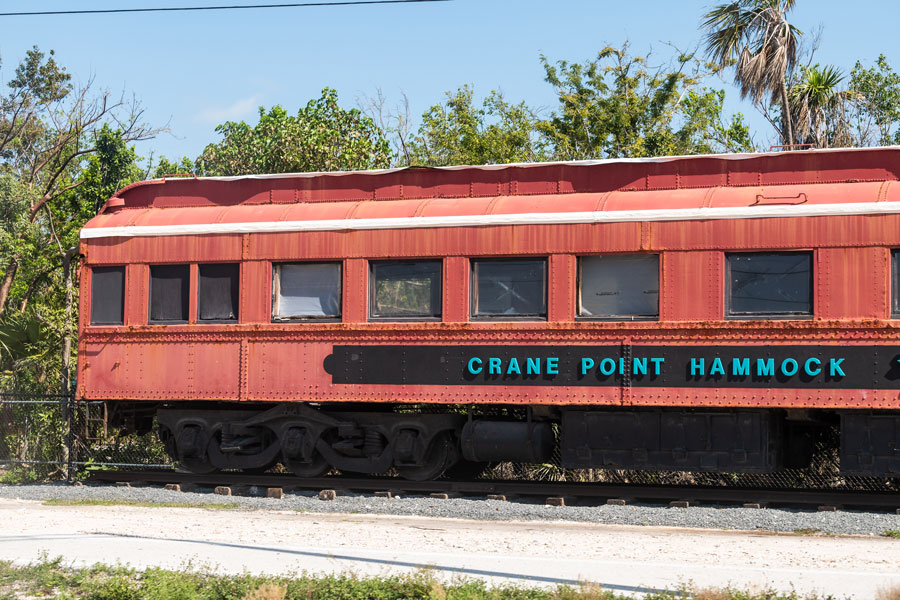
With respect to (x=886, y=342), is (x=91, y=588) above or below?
below

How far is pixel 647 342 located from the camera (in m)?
12.3

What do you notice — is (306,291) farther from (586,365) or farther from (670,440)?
(670,440)

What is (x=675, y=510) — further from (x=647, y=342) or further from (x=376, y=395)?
(x=376, y=395)

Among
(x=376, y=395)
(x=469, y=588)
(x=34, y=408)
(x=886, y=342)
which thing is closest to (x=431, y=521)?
(x=376, y=395)

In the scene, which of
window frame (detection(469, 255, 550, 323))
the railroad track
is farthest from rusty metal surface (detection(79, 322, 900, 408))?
the railroad track

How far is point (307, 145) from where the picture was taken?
2570cm

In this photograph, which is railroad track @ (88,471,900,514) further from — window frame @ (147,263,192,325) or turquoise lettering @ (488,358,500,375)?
window frame @ (147,263,192,325)

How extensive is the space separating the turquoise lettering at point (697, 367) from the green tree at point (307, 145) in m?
15.0

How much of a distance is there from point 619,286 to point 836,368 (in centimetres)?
261

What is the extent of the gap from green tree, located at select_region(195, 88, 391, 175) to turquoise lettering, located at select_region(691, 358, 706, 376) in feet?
49.2

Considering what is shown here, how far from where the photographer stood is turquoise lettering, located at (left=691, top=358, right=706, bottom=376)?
1210 cm

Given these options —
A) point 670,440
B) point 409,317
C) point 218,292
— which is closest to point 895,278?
point 670,440

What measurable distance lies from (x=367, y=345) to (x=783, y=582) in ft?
22.6

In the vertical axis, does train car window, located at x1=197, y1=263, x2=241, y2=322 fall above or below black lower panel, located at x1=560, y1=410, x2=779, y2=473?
above
